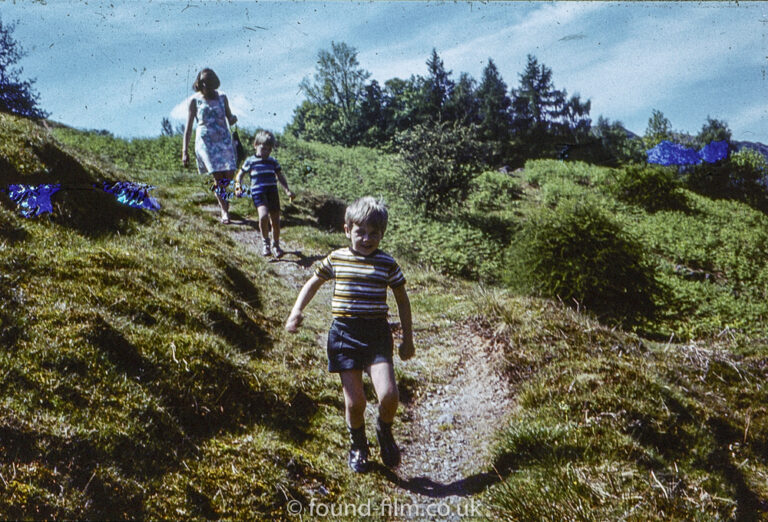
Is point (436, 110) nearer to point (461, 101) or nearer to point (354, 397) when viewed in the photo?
point (461, 101)

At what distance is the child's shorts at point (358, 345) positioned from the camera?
3299 mm

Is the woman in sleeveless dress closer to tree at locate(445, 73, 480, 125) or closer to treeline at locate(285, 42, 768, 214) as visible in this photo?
treeline at locate(285, 42, 768, 214)

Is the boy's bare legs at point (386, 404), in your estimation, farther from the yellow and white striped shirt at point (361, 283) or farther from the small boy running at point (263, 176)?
the small boy running at point (263, 176)

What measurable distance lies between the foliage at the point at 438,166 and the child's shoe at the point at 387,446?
49.8 ft

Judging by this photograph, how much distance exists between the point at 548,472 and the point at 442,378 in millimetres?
1900

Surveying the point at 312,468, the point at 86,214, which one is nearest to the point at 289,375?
the point at 312,468

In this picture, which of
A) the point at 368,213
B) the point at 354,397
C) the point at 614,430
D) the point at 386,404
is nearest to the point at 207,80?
the point at 368,213

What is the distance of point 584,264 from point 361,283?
595 centimetres

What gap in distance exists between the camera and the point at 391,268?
337 cm

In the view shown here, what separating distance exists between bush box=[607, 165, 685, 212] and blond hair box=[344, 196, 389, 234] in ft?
79.5

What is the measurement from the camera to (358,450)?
3332mm

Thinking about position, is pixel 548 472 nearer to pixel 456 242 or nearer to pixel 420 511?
pixel 420 511

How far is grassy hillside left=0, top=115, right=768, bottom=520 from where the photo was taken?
8.29 ft

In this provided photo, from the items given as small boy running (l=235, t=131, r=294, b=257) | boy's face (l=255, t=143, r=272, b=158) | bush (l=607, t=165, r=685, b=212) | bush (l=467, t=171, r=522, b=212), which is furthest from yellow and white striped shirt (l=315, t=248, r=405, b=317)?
bush (l=607, t=165, r=685, b=212)
